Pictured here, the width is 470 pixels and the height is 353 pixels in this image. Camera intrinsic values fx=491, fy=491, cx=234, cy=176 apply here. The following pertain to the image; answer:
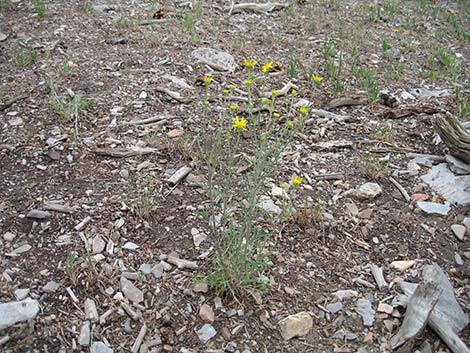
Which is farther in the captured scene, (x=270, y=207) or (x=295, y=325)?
(x=270, y=207)

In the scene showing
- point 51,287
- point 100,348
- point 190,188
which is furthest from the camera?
point 190,188

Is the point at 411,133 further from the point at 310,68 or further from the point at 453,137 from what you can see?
the point at 310,68

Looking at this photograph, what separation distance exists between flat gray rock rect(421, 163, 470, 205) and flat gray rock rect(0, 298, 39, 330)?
120 inches

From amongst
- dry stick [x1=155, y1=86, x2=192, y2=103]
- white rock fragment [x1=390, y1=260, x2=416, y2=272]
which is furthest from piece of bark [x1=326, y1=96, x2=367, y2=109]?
white rock fragment [x1=390, y1=260, x2=416, y2=272]

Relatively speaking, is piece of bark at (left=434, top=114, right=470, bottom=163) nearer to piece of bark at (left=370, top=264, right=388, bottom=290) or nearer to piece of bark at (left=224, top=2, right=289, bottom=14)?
piece of bark at (left=370, top=264, right=388, bottom=290)

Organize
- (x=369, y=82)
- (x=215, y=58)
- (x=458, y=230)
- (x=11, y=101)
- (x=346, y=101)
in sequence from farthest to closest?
(x=215, y=58) < (x=369, y=82) < (x=346, y=101) < (x=11, y=101) < (x=458, y=230)

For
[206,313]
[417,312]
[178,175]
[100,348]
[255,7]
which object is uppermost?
[255,7]

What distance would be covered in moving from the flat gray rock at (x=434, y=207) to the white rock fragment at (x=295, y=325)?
56.3 inches

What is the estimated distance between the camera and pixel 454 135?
405 centimetres

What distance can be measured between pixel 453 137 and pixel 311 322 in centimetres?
215

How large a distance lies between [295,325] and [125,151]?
1.99 m

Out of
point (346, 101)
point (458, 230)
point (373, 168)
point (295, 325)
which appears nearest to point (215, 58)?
point (346, 101)

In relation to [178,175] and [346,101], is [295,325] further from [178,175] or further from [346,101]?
[346,101]

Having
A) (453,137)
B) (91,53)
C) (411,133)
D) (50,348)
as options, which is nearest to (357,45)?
(411,133)
